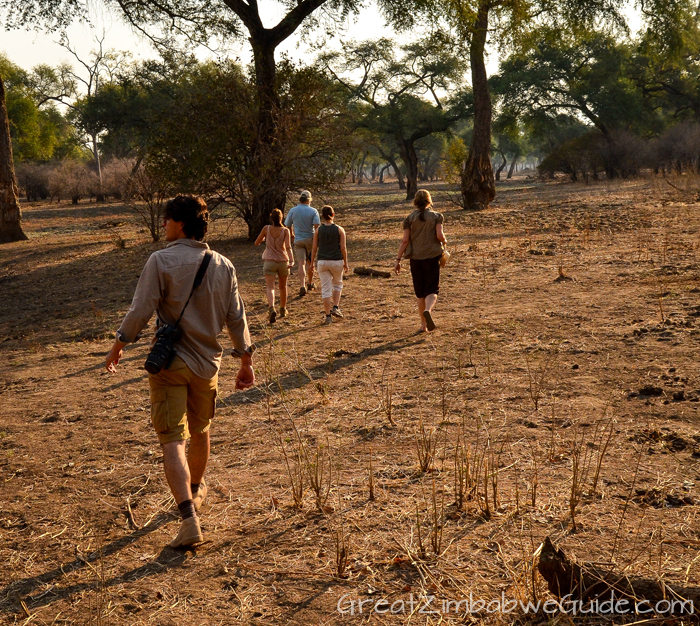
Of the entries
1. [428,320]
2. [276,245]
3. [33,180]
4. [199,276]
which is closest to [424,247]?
[428,320]

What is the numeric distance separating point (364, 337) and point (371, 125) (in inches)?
1303

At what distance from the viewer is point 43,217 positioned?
105ft

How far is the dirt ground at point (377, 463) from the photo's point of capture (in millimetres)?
3482

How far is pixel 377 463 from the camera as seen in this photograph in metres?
4.97

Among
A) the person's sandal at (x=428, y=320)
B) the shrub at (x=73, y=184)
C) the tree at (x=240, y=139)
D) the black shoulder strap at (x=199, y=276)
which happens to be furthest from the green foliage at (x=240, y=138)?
the shrub at (x=73, y=184)

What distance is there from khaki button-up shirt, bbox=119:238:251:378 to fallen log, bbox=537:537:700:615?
196 cm

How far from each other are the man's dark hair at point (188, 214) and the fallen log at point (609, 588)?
2330mm

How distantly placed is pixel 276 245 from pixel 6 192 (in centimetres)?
1636

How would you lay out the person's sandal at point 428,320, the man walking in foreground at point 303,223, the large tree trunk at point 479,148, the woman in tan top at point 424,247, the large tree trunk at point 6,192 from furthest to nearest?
the large tree trunk at point 479,148 → the large tree trunk at point 6,192 → the man walking in foreground at point 303,223 → the person's sandal at point 428,320 → the woman in tan top at point 424,247

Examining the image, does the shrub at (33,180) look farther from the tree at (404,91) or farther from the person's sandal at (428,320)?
the person's sandal at (428,320)

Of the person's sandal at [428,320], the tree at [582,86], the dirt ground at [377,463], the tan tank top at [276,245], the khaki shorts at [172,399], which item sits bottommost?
the dirt ground at [377,463]

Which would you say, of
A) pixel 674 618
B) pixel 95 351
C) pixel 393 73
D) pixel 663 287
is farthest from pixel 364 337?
pixel 393 73

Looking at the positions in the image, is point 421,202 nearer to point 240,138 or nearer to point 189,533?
point 189,533

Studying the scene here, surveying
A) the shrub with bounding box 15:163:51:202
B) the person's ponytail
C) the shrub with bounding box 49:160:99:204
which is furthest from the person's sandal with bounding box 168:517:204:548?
the shrub with bounding box 15:163:51:202
